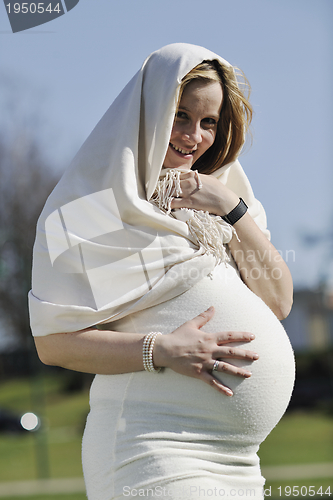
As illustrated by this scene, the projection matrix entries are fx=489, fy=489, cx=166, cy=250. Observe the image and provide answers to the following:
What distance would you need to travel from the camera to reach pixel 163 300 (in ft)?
5.10

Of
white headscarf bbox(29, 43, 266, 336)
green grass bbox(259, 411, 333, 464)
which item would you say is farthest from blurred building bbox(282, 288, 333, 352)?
white headscarf bbox(29, 43, 266, 336)

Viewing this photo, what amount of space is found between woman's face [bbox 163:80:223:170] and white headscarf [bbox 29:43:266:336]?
0.10 m

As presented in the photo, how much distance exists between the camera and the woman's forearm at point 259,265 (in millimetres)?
1750

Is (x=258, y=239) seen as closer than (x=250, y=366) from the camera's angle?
No

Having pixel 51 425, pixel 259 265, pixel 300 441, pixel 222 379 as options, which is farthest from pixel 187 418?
pixel 51 425

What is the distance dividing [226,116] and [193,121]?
208 mm

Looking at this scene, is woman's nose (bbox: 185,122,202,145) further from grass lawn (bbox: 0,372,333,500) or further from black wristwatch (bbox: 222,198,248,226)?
grass lawn (bbox: 0,372,333,500)

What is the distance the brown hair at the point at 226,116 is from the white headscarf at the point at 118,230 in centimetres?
8

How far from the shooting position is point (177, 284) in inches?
60.9

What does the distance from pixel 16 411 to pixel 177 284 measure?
13960 mm

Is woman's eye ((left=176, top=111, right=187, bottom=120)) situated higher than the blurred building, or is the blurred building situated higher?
woman's eye ((left=176, top=111, right=187, bottom=120))

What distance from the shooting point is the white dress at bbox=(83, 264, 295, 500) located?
4.57ft

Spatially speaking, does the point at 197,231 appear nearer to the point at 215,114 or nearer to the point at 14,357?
the point at 215,114

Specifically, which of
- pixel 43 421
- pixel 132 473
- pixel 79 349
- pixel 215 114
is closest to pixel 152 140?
pixel 215 114
